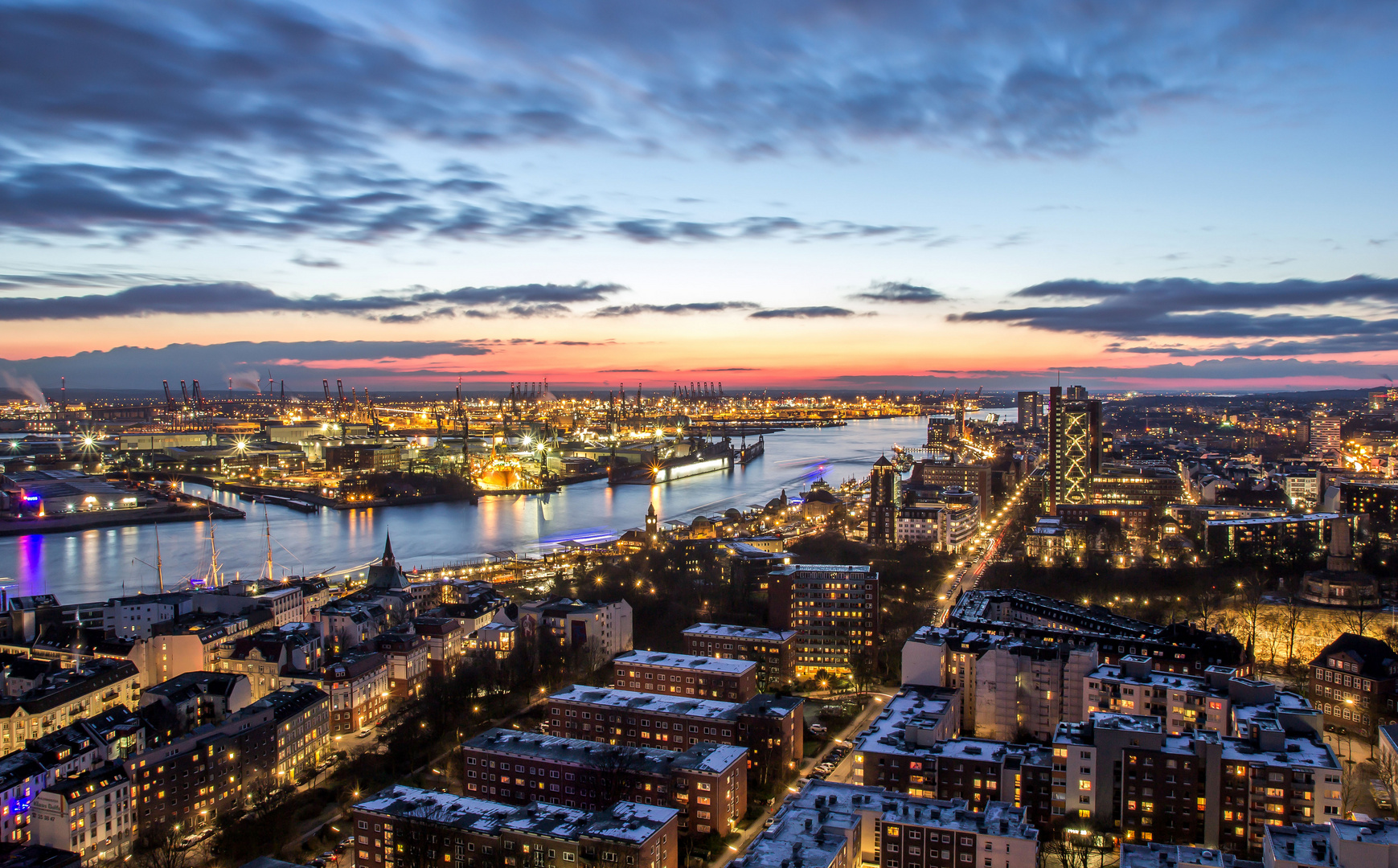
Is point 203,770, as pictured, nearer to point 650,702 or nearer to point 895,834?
point 650,702

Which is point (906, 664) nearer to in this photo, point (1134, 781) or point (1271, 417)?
point (1134, 781)

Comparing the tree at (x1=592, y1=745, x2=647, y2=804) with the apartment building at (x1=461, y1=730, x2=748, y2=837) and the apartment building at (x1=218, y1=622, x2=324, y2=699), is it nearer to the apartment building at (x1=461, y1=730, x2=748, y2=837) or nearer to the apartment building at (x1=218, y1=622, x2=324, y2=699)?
the apartment building at (x1=461, y1=730, x2=748, y2=837)

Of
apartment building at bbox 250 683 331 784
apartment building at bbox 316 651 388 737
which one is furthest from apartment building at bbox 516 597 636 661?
apartment building at bbox 250 683 331 784

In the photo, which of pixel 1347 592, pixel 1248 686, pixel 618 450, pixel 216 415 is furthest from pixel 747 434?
pixel 1248 686

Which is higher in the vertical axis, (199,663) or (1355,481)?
(1355,481)

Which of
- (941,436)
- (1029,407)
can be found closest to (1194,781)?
(941,436)
